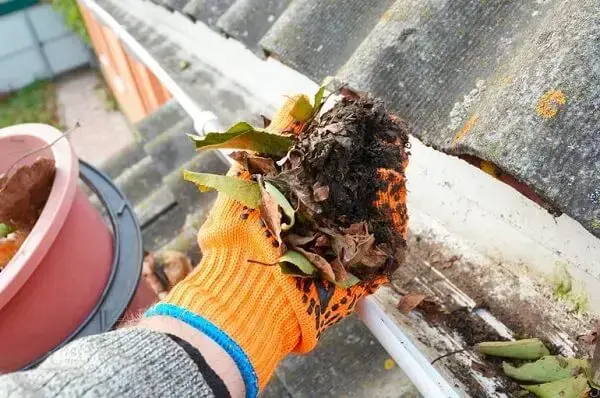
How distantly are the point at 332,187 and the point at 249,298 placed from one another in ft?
0.73

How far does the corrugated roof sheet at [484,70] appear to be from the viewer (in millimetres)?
793

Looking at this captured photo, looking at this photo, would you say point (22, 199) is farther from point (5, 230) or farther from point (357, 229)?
point (357, 229)

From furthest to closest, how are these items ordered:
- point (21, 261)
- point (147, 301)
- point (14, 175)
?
1. point (147, 301)
2. point (14, 175)
3. point (21, 261)

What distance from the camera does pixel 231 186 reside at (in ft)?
3.01

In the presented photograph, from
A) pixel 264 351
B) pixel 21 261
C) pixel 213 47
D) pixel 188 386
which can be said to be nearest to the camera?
pixel 188 386

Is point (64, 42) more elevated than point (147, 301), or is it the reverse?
point (147, 301)

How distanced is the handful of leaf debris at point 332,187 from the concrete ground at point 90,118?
23.5ft

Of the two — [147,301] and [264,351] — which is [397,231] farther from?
[147,301]

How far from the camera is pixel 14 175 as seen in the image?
4.51 ft

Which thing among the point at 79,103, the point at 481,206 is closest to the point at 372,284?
the point at 481,206

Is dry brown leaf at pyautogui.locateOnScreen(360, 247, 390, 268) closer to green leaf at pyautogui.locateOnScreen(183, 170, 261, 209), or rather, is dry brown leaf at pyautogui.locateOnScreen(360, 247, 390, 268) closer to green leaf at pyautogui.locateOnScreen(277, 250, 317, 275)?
green leaf at pyautogui.locateOnScreen(277, 250, 317, 275)

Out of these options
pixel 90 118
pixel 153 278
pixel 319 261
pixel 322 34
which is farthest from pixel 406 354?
pixel 90 118

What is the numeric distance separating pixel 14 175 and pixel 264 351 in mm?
837

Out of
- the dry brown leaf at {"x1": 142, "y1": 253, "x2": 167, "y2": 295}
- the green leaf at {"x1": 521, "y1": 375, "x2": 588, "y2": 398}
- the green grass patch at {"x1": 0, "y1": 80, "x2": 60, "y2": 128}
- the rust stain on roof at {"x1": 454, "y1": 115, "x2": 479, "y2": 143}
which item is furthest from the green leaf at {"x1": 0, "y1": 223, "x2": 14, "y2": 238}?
the green grass patch at {"x1": 0, "y1": 80, "x2": 60, "y2": 128}
